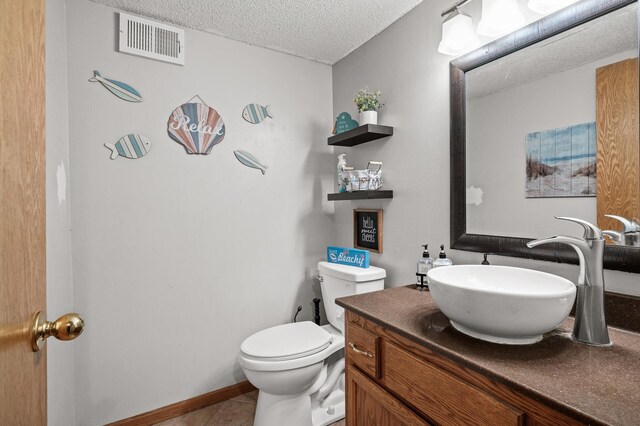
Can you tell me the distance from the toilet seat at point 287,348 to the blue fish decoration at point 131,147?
1227 millimetres

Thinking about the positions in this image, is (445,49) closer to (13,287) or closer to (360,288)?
(360,288)

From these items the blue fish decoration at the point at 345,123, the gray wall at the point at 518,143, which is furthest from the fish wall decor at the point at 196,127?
the gray wall at the point at 518,143

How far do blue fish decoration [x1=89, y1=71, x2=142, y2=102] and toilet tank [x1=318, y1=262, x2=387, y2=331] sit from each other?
4.88 ft

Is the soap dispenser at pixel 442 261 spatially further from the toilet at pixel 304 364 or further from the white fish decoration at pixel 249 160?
the white fish decoration at pixel 249 160

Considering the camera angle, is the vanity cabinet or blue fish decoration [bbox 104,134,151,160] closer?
the vanity cabinet

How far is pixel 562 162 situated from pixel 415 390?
3.13 ft

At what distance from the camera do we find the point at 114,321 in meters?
1.73

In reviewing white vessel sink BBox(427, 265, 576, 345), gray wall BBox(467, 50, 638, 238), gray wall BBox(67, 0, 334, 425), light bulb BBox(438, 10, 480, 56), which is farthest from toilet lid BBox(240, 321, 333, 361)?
light bulb BBox(438, 10, 480, 56)

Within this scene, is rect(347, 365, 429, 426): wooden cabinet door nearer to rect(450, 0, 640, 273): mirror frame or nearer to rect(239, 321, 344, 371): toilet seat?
rect(239, 321, 344, 371): toilet seat

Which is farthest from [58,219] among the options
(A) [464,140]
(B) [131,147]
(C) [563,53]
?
(C) [563,53]

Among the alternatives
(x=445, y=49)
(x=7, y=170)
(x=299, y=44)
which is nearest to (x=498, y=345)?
(x=7, y=170)

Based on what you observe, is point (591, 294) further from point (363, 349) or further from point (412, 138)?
point (412, 138)

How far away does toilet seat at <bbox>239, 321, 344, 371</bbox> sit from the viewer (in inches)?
60.7

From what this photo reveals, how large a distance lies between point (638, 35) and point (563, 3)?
267mm
